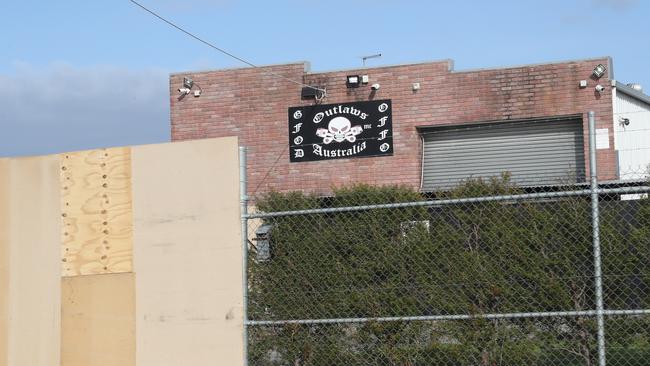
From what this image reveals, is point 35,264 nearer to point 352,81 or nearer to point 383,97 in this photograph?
point 352,81

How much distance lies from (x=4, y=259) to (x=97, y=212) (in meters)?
1.13

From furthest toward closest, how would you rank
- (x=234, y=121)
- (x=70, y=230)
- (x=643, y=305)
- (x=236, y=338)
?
(x=234, y=121) < (x=70, y=230) < (x=236, y=338) < (x=643, y=305)

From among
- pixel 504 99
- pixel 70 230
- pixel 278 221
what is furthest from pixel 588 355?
pixel 504 99

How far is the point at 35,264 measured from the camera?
8.82m

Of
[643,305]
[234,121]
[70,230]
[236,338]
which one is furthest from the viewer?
[234,121]

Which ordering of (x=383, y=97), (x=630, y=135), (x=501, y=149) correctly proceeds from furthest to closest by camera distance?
(x=383, y=97) < (x=630, y=135) < (x=501, y=149)

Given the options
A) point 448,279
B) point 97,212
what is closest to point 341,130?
point 97,212

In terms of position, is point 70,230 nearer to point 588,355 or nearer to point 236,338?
point 236,338

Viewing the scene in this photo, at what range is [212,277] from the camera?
8.05 meters

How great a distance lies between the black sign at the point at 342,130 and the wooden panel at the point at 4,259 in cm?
1402

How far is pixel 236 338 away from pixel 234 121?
649 inches

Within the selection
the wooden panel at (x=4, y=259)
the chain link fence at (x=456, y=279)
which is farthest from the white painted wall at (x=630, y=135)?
the wooden panel at (x=4, y=259)

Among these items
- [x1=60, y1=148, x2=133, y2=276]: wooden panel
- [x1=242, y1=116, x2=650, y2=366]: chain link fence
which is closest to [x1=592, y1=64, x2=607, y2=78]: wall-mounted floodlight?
[x1=242, y1=116, x2=650, y2=366]: chain link fence

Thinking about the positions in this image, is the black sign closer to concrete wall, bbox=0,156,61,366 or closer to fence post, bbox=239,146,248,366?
concrete wall, bbox=0,156,61,366
